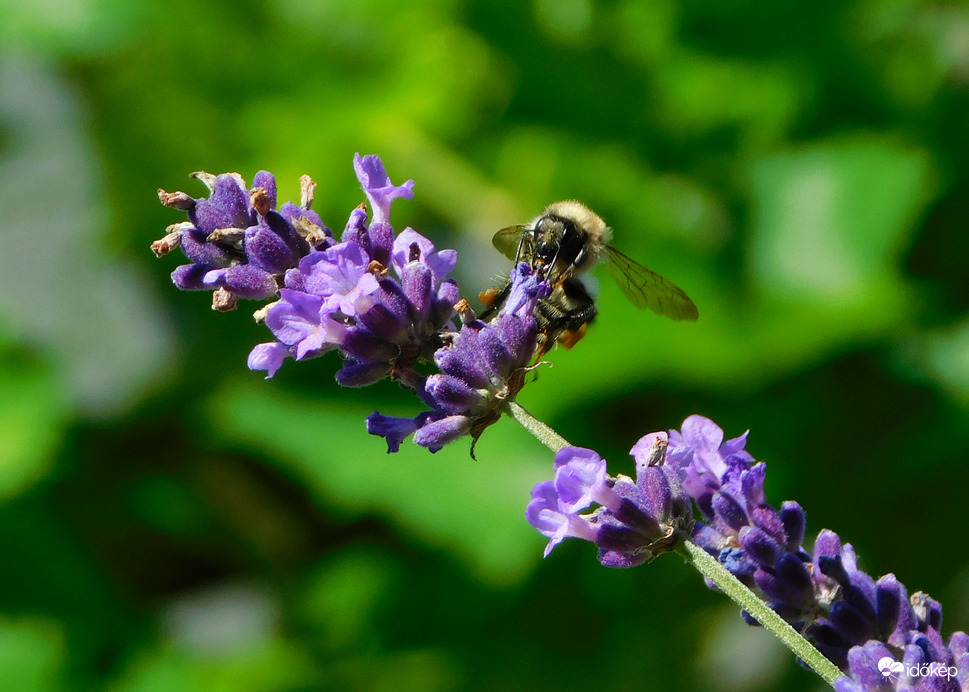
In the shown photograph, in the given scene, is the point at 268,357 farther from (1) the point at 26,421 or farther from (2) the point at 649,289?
(1) the point at 26,421

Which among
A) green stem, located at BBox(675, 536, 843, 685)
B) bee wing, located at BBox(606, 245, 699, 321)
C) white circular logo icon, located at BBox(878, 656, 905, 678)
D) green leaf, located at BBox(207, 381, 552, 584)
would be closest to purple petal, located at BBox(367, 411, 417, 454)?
green stem, located at BBox(675, 536, 843, 685)

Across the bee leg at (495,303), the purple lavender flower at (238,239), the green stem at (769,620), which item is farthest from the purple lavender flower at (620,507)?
the purple lavender flower at (238,239)

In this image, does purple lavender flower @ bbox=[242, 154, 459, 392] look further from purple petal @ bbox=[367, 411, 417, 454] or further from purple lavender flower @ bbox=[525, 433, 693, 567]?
purple lavender flower @ bbox=[525, 433, 693, 567]

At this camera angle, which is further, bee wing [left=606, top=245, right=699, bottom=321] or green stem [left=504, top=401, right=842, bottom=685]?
bee wing [left=606, top=245, right=699, bottom=321]

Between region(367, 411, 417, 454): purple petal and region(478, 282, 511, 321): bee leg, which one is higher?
region(478, 282, 511, 321): bee leg

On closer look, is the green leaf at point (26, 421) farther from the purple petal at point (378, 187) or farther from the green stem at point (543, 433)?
the green stem at point (543, 433)

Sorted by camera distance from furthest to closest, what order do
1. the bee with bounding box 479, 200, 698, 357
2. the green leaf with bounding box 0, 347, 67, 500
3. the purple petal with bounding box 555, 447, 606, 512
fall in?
the green leaf with bounding box 0, 347, 67, 500 < the bee with bounding box 479, 200, 698, 357 < the purple petal with bounding box 555, 447, 606, 512

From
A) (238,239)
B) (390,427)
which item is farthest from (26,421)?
(390,427)

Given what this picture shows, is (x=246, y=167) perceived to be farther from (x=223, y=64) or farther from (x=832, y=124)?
(x=832, y=124)
